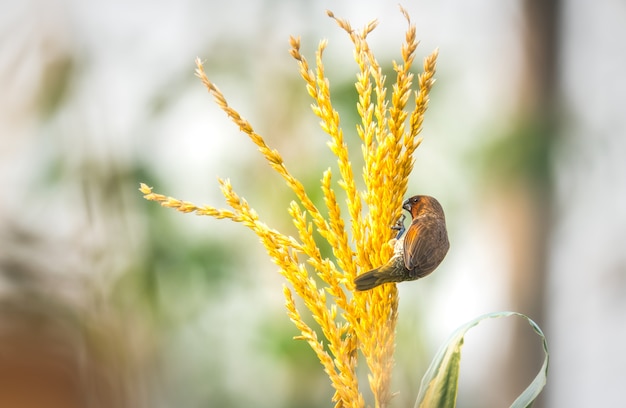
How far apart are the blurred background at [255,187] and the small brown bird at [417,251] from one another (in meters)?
0.58

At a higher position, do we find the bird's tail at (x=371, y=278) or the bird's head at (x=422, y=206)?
the bird's head at (x=422, y=206)

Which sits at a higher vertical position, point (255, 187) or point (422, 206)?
point (255, 187)

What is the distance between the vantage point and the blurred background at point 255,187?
1.04m

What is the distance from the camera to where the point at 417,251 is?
43 centimetres

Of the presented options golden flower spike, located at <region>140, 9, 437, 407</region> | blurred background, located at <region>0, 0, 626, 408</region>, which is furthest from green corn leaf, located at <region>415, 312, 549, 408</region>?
blurred background, located at <region>0, 0, 626, 408</region>

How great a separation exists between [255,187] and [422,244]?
65cm

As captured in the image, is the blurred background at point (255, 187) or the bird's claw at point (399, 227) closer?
the bird's claw at point (399, 227)

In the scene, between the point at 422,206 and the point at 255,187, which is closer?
the point at 422,206

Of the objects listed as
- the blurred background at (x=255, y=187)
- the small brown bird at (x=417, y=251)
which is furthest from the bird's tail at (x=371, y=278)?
the blurred background at (x=255, y=187)

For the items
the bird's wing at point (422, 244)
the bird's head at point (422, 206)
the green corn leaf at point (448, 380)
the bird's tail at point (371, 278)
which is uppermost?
the bird's head at point (422, 206)

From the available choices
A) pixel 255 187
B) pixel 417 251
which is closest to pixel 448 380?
pixel 417 251

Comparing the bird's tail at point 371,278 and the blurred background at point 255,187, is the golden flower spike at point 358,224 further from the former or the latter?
the blurred background at point 255,187

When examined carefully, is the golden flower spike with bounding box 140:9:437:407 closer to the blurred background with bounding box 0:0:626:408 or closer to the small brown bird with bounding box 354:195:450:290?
the small brown bird with bounding box 354:195:450:290

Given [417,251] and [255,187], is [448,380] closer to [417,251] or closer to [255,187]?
[417,251]
